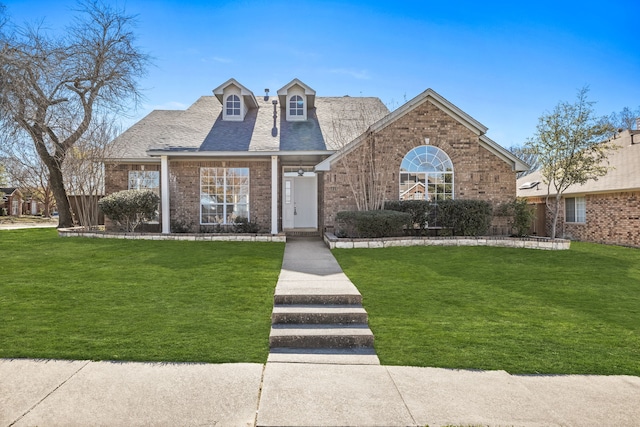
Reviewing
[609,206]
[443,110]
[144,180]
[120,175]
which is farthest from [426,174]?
[120,175]

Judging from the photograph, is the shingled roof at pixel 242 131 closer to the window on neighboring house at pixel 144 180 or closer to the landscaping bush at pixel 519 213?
the window on neighboring house at pixel 144 180

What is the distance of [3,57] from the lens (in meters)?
7.79

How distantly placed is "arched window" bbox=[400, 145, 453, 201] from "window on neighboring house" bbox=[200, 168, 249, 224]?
622 centimetres

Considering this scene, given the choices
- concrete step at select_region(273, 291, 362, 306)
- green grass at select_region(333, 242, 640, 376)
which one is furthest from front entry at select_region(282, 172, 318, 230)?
concrete step at select_region(273, 291, 362, 306)

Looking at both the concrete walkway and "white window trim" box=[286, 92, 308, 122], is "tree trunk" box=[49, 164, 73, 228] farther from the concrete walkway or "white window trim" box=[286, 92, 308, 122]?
the concrete walkway

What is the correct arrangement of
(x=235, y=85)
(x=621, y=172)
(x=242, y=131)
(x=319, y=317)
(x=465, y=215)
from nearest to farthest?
(x=319, y=317) < (x=465, y=215) < (x=621, y=172) < (x=242, y=131) < (x=235, y=85)

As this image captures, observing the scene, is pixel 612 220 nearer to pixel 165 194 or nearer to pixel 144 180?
pixel 165 194

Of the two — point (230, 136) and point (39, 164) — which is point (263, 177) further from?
point (39, 164)

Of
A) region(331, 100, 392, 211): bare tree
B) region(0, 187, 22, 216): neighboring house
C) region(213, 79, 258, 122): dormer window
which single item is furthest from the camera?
region(0, 187, 22, 216): neighboring house

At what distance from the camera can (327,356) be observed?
14.6ft

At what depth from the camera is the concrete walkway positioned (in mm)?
3086

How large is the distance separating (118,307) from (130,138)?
12.1 metres

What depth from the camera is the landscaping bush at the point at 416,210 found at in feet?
42.1

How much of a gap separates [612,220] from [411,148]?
9.10 metres
